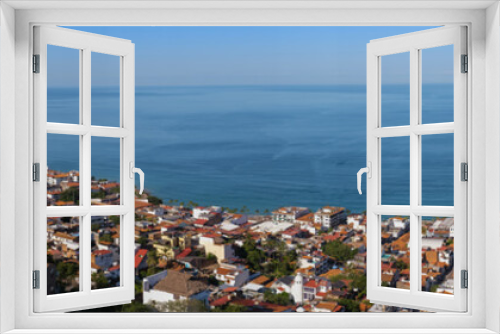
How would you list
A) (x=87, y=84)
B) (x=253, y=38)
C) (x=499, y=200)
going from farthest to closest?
(x=253, y=38) < (x=87, y=84) < (x=499, y=200)

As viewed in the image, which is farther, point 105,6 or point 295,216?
point 295,216

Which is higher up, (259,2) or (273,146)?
(259,2)

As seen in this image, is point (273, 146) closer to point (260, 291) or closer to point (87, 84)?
point (260, 291)

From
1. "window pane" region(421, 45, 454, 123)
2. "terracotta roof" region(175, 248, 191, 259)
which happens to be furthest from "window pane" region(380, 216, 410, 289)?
"terracotta roof" region(175, 248, 191, 259)

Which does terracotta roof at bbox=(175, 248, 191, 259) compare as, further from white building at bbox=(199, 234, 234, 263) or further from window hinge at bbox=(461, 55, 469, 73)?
window hinge at bbox=(461, 55, 469, 73)

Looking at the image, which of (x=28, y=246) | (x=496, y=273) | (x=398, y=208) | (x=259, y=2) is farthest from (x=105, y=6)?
(x=496, y=273)

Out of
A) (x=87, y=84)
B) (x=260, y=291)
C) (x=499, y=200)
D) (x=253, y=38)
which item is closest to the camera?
(x=499, y=200)

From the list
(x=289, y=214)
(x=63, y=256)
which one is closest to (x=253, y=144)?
(x=289, y=214)
